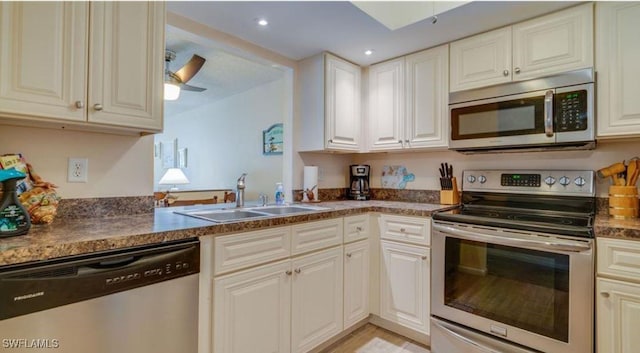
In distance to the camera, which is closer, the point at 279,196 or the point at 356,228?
the point at 356,228

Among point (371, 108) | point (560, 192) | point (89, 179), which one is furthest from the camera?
point (371, 108)

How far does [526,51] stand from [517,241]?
1.19m

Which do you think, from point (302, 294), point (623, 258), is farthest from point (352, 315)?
point (623, 258)

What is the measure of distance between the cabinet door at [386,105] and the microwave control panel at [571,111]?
1.00m

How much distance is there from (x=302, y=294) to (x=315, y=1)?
5.43ft

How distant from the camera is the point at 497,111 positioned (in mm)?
1993

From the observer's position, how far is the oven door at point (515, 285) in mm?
1449

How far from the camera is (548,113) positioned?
5.82 ft

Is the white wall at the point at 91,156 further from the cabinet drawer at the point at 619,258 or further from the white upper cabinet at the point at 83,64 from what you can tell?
the cabinet drawer at the point at 619,258

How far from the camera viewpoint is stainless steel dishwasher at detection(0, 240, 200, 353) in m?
0.93

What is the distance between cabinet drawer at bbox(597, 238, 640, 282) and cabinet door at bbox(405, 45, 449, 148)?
42.4 inches

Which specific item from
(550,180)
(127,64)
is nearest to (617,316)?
(550,180)

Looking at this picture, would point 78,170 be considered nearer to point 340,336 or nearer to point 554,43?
point 340,336

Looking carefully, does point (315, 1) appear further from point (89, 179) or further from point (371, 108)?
point (89, 179)
